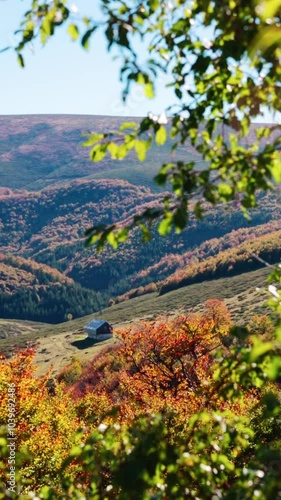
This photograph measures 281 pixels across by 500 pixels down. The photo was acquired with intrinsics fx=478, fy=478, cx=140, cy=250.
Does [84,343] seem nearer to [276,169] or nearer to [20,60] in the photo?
[20,60]

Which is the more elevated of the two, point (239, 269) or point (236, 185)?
point (236, 185)

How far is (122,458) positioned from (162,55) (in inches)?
162

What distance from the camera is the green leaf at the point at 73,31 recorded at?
4816mm

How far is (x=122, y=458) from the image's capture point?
4.45 metres

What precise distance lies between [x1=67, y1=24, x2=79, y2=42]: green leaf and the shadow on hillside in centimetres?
14656

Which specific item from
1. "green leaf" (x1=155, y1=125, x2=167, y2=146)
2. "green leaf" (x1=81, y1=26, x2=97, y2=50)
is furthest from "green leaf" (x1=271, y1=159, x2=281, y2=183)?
"green leaf" (x1=81, y1=26, x2=97, y2=50)

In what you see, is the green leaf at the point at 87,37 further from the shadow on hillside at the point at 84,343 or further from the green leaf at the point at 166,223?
the shadow on hillside at the point at 84,343

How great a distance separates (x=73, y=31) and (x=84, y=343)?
155 metres

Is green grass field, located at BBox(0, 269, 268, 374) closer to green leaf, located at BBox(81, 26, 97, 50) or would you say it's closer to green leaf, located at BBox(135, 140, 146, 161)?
green leaf, located at BBox(135, 140, 146, 161)

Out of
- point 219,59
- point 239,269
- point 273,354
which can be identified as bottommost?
point 239,269

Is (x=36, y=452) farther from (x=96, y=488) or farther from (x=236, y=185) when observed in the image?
(x=236, y=185)

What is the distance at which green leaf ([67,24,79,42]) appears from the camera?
482 centimetres

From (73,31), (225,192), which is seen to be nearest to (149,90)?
(73,31)

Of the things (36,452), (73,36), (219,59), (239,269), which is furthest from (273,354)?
(239,269)
